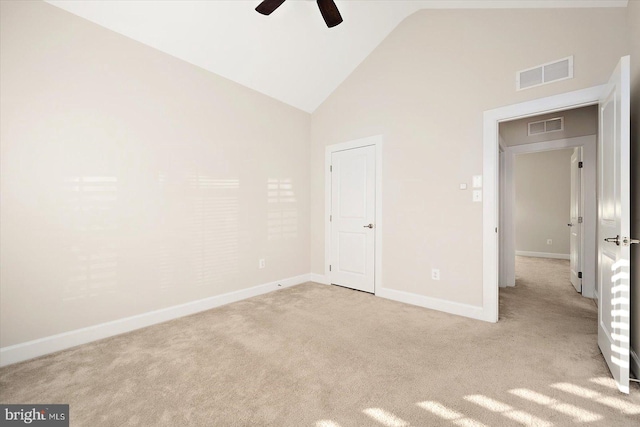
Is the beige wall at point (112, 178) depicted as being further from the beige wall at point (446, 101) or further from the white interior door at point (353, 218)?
the beige wall at point (446, 101)

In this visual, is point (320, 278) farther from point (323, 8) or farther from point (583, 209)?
point (583, 209)

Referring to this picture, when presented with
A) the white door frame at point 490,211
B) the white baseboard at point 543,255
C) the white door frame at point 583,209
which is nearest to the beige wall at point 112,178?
the white door frame at point 490,211

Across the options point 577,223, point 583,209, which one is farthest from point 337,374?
point 577,223

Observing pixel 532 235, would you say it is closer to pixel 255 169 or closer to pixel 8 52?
pixel 255 169

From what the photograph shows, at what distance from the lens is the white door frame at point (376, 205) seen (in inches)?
153

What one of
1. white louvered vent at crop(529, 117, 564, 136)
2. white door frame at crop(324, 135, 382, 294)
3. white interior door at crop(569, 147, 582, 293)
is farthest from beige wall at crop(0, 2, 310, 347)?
white interior door at crop(569, 147, 582, 293)

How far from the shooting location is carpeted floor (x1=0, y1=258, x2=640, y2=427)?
5.41 feet

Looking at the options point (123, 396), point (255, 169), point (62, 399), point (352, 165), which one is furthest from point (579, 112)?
point (62, 399)

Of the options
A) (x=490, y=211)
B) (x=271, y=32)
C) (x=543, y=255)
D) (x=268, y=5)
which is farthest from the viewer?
(x=543, y=255)

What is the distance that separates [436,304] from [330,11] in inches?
124

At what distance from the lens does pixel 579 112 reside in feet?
12.8

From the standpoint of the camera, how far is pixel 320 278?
4633mm

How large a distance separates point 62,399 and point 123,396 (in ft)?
1.16

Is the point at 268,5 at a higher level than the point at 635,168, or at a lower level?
higher
